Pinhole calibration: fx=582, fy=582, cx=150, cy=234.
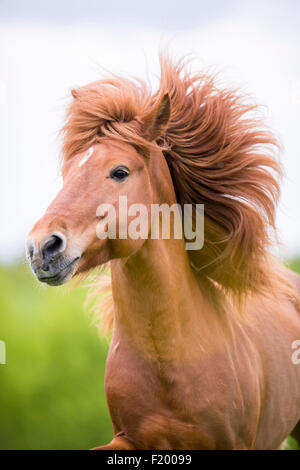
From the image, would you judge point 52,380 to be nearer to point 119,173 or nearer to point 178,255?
point 178,255

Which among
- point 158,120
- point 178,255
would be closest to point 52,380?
point 178,255

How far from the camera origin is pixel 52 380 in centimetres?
909

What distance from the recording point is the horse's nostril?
2373 mm

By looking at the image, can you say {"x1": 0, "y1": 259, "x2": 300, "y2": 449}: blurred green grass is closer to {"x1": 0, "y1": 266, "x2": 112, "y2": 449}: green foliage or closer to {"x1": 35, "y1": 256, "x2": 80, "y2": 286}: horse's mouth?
{"x1": 0, "y1": 266, "x2": 112, "y2": 449}: green foliage

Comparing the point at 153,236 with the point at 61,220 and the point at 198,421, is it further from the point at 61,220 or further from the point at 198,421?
the point at 198,421

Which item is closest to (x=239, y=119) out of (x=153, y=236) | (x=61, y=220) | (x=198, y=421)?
(x=153, y=236)

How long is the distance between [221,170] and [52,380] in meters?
6.66

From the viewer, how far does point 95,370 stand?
9.08 meters

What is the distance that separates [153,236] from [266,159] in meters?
0.92

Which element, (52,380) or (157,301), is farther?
(52,380)

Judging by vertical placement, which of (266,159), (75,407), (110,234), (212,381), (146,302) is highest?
(266,159)

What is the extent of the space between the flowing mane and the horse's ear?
153mm

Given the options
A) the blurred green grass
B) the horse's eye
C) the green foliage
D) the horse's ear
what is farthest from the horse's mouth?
the green foliage

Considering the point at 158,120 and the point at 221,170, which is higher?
the point at 158,120
